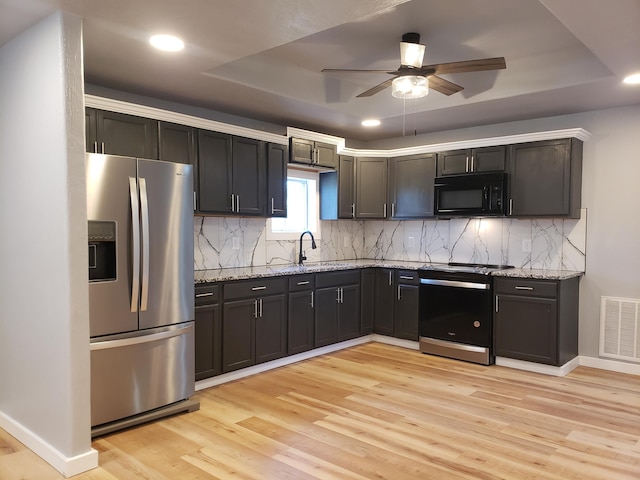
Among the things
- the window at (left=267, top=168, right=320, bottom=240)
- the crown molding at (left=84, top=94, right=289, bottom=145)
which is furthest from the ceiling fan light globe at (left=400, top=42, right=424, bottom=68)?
the window at (left=267, top=168, right=320, bottom=240)

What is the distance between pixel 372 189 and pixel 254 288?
2201 millimetres

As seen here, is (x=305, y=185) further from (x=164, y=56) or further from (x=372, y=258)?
(x=164, y=56)

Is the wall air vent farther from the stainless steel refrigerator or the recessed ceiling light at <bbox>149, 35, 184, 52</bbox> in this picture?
the recessed ceiling light at <bbox>149, 35, 184, 52</bbox>

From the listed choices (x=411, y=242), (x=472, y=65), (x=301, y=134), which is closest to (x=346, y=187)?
(x=301, y=134)

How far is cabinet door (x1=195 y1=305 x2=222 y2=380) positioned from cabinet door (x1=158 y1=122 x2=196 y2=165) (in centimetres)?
123

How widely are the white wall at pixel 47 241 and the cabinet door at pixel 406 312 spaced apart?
3384mm

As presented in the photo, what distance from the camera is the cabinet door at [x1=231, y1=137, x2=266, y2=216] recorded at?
441 cm

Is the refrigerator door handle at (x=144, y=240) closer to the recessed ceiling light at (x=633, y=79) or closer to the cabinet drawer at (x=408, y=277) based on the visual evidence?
the cabinet drawer at (x=408, y=277)

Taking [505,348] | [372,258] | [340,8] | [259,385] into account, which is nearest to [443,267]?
[505,348]

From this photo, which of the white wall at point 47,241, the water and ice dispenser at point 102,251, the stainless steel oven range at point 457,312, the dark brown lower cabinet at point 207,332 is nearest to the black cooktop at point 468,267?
the stainless steel oven range at point 457,312

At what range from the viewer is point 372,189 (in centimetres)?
578

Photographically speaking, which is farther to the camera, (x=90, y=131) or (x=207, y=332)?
(x=207, y=332)

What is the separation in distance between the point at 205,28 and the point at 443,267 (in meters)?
3.33

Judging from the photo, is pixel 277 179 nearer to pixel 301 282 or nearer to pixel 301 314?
pixel 301 282
